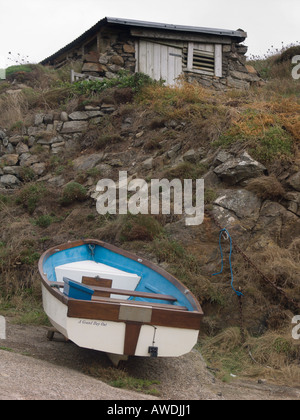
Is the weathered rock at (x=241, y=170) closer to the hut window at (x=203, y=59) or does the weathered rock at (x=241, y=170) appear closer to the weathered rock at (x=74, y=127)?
the weathered rock at (x=74, y=127)

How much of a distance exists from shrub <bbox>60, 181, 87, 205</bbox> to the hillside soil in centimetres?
443

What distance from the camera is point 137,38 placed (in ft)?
53.5

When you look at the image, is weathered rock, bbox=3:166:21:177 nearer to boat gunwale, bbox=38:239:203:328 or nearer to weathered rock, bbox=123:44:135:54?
boat gunwale, bbox=38:239:203:328

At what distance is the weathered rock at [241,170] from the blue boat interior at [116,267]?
9.64 ft

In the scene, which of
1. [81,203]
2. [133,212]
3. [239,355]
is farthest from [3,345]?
[81,203]

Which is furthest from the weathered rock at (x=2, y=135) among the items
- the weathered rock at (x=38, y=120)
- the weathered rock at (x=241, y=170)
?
the weathered rock at (x=241, y=170)

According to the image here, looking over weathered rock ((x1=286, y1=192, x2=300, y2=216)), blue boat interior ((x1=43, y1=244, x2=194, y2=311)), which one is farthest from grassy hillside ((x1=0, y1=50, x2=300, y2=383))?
blue boat interior ((x1=43, y1=244, x2=194, y2=311))

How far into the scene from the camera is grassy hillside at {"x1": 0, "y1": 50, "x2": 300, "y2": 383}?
7.76m

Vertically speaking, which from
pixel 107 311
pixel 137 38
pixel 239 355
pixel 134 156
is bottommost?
pixel 239 355

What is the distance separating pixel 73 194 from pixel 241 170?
4.03 meters

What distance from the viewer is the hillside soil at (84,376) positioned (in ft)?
15.8

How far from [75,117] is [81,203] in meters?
3.61

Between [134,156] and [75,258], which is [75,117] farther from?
[75,258]

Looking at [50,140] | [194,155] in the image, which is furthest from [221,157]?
[50,140]
